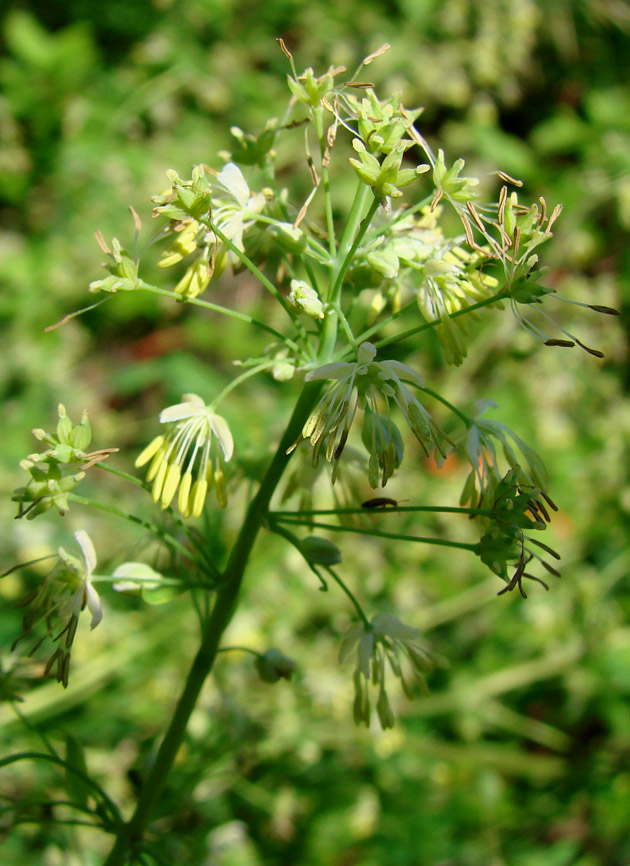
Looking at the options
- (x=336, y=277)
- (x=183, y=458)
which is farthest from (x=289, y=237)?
(x=183, y=458)

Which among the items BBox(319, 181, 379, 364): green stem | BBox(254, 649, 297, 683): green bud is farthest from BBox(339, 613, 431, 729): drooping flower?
BBox(319, 181, 379, 364): green stem

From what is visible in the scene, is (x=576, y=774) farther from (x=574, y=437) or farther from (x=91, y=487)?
(x=91, y=487)

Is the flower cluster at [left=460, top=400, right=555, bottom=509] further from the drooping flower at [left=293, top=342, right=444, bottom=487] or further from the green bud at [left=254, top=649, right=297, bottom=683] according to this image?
the green bud at [left=254, top=649, right=297, bottom=683]

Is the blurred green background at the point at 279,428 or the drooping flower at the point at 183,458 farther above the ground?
the drooping flower at the point at 183,458

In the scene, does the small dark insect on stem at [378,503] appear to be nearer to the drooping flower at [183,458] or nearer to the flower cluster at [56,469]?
the drooping flower at [183,458]

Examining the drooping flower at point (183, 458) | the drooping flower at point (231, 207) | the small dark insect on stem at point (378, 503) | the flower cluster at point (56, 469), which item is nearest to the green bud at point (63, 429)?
the flower cluster at point (56, 469)

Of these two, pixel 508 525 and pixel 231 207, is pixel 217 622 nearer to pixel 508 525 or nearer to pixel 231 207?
pixel 508 525
